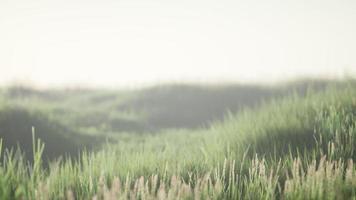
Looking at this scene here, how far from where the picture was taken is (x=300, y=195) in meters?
3.47

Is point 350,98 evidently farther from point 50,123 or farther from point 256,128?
point 50,123

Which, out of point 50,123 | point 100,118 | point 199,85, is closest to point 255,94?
point 199,85

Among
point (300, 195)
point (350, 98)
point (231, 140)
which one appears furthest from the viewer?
point (350, 98)

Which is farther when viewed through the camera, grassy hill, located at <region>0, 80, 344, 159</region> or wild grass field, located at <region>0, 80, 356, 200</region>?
grassy hill, located at <region>0, 80, 344, 159</region>

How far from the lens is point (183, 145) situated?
8.46 metres

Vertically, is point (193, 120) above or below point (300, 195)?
below

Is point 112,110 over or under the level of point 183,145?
under

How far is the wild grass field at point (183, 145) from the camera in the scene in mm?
3652

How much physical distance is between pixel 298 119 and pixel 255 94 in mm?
11205

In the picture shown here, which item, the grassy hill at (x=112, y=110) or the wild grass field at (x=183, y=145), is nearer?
the wild grass field at (x=183, y=145)

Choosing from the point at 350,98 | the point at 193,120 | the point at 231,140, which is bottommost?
the point at 193,120

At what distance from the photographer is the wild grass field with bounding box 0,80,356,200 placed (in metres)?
3.65

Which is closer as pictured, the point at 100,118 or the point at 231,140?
the point at 231,140

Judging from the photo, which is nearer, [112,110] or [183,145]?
[183,145]
